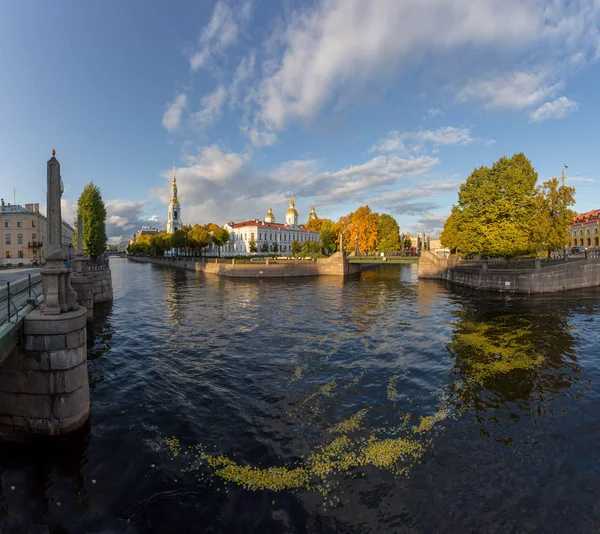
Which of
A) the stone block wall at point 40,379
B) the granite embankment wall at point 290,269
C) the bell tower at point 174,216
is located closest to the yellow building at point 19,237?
the granite embankment wall at point 290,269

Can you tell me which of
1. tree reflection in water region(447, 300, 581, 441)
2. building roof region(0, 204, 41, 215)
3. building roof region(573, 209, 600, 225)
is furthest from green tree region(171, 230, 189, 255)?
building roof region(573, 209, 600, 225)

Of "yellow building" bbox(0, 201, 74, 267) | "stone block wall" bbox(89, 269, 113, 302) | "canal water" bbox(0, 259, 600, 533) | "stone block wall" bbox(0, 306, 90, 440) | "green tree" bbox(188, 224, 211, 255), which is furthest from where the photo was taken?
"green tree" bbox(188, 224, 211, 255)

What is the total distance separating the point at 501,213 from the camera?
38969mm

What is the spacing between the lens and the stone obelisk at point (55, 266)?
29.0 ft

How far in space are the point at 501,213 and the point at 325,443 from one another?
40153 millimetres

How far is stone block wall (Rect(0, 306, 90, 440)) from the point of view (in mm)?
8281

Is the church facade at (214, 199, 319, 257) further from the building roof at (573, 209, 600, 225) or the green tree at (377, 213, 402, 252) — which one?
the building roof at (573, 209, 600, 225)

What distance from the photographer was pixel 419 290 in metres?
41.3

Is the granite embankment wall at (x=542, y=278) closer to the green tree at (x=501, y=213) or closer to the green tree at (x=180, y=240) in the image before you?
the green tree at (x=501, y=213)

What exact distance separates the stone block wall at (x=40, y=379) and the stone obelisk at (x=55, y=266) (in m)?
0.58

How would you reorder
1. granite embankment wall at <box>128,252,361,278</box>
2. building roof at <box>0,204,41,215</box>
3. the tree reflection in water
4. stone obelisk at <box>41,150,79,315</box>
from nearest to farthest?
stone obelisk at <box>41,150,79,315</box>
the tree reflection in water
granite embankment wall at <box>128,252,361,278</box>
building roof at <box>0,204,41,215</box>

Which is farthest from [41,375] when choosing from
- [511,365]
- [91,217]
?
[91,217]

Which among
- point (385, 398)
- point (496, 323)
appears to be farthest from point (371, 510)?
point (496, 323)

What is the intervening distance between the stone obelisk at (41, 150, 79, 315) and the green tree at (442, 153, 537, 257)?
136 feet
